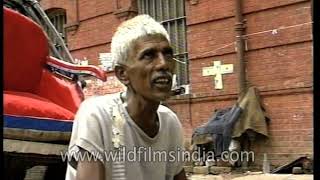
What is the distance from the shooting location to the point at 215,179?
26.4ft

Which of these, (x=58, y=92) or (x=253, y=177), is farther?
(x=253, y=177)

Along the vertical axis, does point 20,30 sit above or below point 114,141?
above

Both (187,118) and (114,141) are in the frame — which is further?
(187,118)

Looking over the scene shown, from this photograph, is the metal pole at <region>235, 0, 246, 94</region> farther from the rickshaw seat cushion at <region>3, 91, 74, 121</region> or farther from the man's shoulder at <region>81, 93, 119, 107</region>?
the man's shoulder at <region>81, 93, 119, 107</region>

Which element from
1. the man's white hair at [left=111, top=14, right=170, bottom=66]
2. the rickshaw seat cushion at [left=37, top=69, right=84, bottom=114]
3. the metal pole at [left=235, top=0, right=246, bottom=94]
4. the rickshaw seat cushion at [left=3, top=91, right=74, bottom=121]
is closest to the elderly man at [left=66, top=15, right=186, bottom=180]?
the man's white hair at [left=111, top=14, right=170, bottom=66]

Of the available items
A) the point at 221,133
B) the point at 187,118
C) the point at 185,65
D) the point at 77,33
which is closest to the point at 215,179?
the point at 221,133

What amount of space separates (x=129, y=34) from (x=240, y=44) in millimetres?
7461

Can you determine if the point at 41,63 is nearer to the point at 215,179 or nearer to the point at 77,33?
the point at 215,179

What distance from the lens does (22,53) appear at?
3457 millimetres

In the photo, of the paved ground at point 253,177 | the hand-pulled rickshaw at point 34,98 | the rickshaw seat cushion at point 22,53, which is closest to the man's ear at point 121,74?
the hand-pulled rickshaw at point 34,98

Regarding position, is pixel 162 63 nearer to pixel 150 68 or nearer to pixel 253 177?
pixel 150 68

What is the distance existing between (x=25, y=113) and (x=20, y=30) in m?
0.62

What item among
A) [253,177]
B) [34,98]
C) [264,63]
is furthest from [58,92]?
[264,63]

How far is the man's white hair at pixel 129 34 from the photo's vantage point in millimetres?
1901
